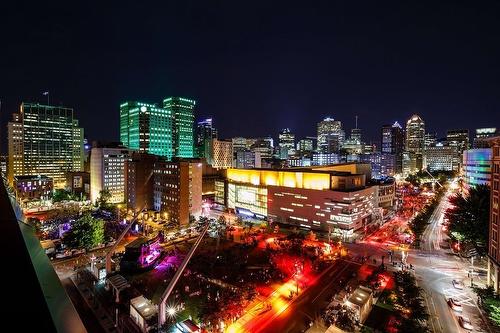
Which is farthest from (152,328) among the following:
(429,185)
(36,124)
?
(429,185)

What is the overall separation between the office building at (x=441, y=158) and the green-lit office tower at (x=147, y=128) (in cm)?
13775

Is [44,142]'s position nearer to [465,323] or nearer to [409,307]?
[409,307]

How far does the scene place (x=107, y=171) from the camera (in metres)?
65.6

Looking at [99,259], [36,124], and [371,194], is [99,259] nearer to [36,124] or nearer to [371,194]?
[371,194]

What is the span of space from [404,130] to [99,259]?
201 meters

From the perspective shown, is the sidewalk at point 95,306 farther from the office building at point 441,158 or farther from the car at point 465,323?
the office building at point 441,158

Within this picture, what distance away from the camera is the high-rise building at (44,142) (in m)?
77.7

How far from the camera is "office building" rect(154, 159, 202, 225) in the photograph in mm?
48031

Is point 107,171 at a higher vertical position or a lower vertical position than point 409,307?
higher

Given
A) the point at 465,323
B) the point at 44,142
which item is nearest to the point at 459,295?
the point at 465,323

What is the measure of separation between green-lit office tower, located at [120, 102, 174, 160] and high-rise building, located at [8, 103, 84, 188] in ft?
54.9

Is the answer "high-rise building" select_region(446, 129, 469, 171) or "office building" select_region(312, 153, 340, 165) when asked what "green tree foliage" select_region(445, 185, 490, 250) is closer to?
"office building" select_region(312, 153, 340, 165)

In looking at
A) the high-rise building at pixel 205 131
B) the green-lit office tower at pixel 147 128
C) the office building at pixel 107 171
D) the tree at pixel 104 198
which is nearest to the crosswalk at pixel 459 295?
the tree at pixel 104 198

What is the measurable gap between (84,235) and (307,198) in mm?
34763
